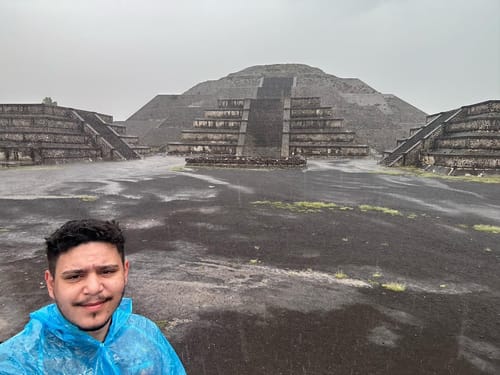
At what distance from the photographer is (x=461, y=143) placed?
2002 cm

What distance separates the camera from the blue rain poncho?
4.27 feet

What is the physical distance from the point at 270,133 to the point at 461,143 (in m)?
14.4

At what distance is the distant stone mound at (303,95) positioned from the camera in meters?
36.9

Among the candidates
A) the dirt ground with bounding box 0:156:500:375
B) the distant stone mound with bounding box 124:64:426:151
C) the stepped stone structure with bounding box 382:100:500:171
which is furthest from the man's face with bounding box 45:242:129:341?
the distant stone mound with bounding box 124:64:426:151

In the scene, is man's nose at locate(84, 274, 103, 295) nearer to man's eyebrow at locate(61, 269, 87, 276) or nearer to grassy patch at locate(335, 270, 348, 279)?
man's eyebrow at locate(61, 269, 87, 276)

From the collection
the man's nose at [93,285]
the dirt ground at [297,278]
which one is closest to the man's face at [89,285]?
the man's nose at [93,285]

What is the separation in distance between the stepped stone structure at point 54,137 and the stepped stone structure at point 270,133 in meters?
5.70

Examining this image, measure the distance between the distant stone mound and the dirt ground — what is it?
2857 centimetres

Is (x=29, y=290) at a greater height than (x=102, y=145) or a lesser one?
lesser

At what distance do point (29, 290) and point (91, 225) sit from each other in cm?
321

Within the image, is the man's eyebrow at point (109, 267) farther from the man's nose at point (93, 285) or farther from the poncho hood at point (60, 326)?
the poncho hood at point (60, 326)

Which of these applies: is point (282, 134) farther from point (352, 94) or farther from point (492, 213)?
point (492, 213)

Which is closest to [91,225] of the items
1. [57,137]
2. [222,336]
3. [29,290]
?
[222,336]

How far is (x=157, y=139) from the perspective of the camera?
38281 mm
